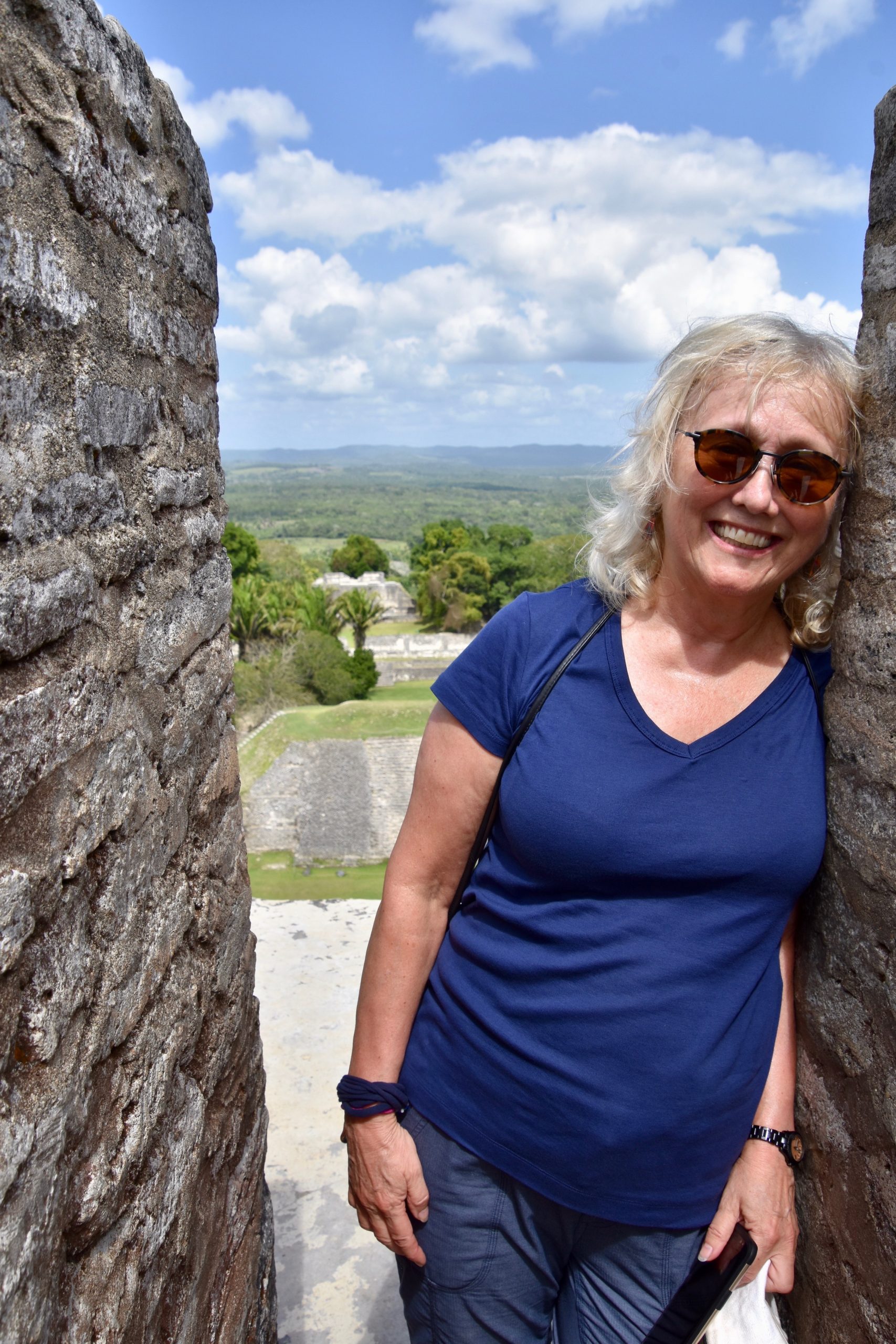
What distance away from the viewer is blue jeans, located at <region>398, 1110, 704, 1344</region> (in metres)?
1.74

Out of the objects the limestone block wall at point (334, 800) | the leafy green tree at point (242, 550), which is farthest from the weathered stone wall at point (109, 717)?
the leafy green tree at point (242, 550)

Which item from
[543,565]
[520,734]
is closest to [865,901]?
[520,734]

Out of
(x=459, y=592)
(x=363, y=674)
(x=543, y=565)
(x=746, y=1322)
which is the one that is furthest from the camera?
(x=543, y=565)

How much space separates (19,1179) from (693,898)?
111cm

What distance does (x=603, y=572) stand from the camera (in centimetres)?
188

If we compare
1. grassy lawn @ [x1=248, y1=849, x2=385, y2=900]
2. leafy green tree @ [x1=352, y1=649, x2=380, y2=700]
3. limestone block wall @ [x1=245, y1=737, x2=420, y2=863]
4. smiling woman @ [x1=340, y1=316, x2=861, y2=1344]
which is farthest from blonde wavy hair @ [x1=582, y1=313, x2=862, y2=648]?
leafy green tree @ [x1=352, y1=649, x2=380, y2=700]

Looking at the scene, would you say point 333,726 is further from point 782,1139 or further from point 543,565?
point 543,565

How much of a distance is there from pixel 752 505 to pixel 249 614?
3018 centimetres

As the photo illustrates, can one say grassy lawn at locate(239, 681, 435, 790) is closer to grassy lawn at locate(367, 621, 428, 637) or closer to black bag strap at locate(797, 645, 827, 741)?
black bag strap at locate(797, 645, 827, 741)

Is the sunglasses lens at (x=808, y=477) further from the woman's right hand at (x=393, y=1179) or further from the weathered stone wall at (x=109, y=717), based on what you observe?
the woman's right hand at (x=393, y=1179)

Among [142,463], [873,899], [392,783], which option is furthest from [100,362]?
[392,783]

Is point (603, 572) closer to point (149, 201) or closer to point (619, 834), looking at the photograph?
point (619, 834)

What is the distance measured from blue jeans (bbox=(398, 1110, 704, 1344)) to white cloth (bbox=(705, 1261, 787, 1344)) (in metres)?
0.12

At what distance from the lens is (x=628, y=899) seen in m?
1.67
